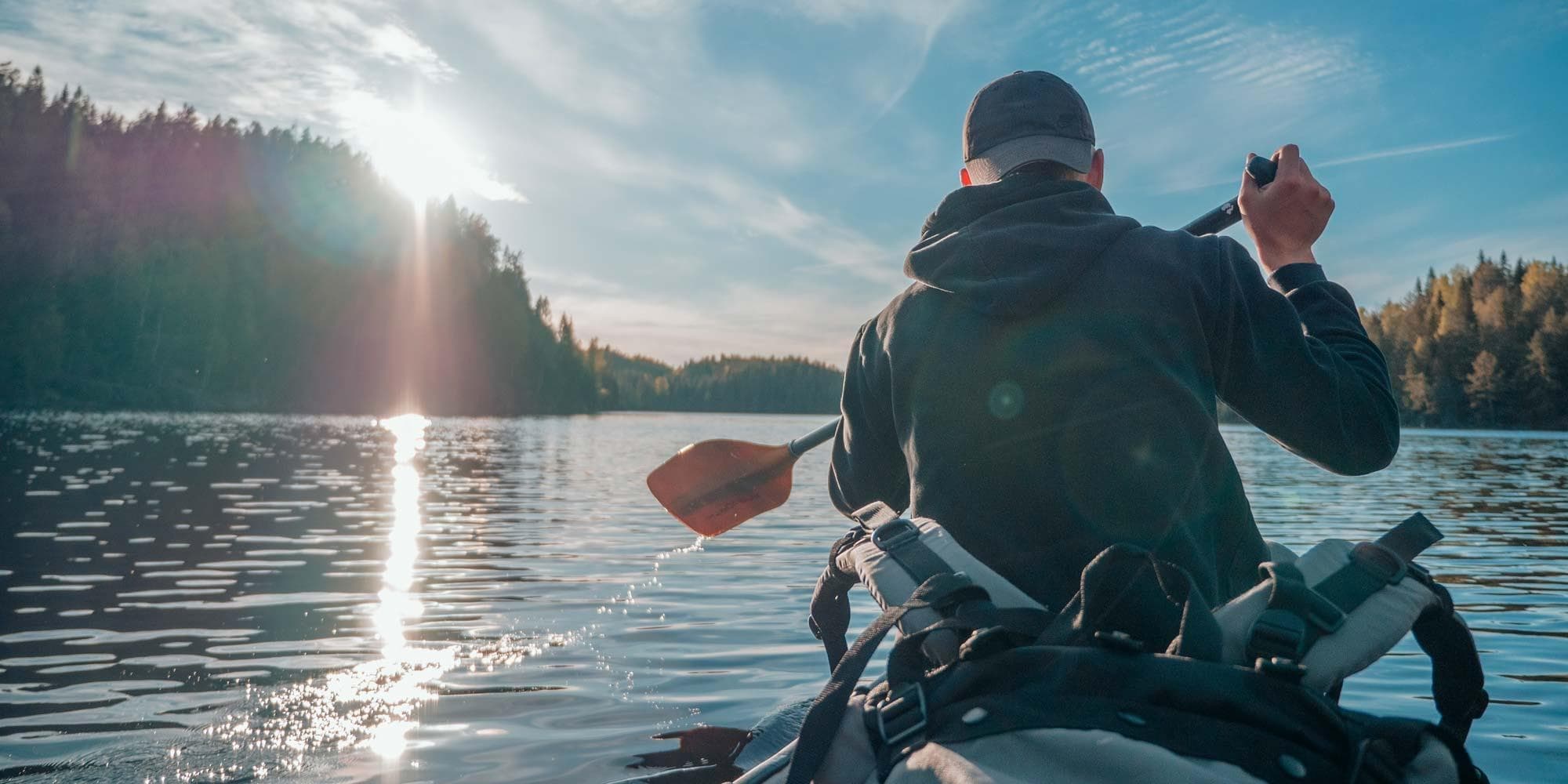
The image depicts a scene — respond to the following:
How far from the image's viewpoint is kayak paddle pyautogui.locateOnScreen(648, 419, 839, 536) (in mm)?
4613

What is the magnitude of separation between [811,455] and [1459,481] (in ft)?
67.7

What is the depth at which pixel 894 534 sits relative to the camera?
216 cm

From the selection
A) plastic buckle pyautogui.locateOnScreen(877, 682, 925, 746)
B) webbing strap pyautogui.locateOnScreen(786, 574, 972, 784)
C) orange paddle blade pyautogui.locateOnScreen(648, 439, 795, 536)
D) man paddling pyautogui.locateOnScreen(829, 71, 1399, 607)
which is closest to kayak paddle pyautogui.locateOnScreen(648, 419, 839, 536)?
orange paddle blade pyautogui.locateOnScreen(648, 439, 795, 536)

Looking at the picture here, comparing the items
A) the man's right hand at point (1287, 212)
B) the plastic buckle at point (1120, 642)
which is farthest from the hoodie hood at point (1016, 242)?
the plastic buckle at point (1120, 642)

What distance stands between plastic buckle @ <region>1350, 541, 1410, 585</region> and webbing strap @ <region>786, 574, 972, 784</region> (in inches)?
28.6

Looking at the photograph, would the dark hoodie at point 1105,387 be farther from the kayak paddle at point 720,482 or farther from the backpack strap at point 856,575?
the kayak paddle at point 720,482

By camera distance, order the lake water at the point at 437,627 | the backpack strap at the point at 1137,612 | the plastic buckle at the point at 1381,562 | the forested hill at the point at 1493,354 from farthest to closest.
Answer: the forested hill at the point at 1493,354, the lake water at the point at 437,627, the plastic buckle at the point at 1381,562, the backpack strap at the point at 1137,612

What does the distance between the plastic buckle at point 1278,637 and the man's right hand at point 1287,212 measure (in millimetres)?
1083

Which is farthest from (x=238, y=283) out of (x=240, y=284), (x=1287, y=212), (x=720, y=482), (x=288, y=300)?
(x=1287, y=212)

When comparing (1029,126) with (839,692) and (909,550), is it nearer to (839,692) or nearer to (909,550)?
(909,550)

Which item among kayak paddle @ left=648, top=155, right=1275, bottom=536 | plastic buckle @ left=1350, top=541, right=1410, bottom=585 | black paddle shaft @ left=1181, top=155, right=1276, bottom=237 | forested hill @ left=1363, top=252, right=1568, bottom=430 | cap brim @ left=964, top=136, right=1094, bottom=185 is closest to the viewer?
plastic buckle @ left=1350, top=541, right=1410, bottom=585

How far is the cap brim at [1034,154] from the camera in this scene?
241 cm

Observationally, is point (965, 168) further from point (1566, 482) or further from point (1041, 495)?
point (1566, 482)

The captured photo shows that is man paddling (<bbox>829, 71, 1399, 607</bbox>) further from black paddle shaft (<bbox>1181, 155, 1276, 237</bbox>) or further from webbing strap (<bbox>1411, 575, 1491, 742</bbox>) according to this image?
black paddle shaft (<bbox>1181, 155, 1276, 237</bbox>)
